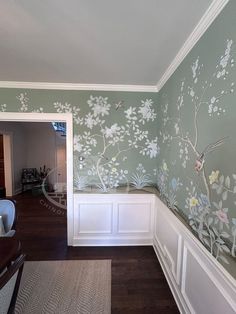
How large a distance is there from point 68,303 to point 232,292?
1554mm

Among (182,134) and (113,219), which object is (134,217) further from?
(182,134)

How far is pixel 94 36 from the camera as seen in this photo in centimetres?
168

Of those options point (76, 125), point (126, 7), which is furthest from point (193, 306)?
point (76, 125)

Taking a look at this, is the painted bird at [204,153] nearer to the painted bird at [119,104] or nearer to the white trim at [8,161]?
the painted bird at [119,104]

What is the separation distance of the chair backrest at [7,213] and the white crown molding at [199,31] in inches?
92.9

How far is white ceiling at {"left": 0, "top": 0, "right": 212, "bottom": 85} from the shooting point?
134cm

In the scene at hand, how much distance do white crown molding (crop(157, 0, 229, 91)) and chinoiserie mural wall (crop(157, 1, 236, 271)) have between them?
0.04 metres

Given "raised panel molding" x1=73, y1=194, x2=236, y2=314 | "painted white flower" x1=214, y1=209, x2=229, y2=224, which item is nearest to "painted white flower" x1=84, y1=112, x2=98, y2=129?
"raised panel molding" x1=73, y1=194, x2=236, y2=314

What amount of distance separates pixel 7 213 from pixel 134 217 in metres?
1.72

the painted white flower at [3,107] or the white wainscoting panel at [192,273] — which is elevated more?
the painted white flower at [3,107]

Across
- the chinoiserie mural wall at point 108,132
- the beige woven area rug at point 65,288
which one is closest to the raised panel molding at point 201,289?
the beige woven area rug at point 65,288

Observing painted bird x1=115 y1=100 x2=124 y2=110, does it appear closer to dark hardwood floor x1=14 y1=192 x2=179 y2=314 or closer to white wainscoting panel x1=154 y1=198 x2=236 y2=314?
white wainscoting panel x1=154 y1=198 x2=236 y2=314

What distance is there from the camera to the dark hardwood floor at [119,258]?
6.36 ft

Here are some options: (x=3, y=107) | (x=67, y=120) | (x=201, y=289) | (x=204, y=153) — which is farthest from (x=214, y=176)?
(x=3, y=107)
